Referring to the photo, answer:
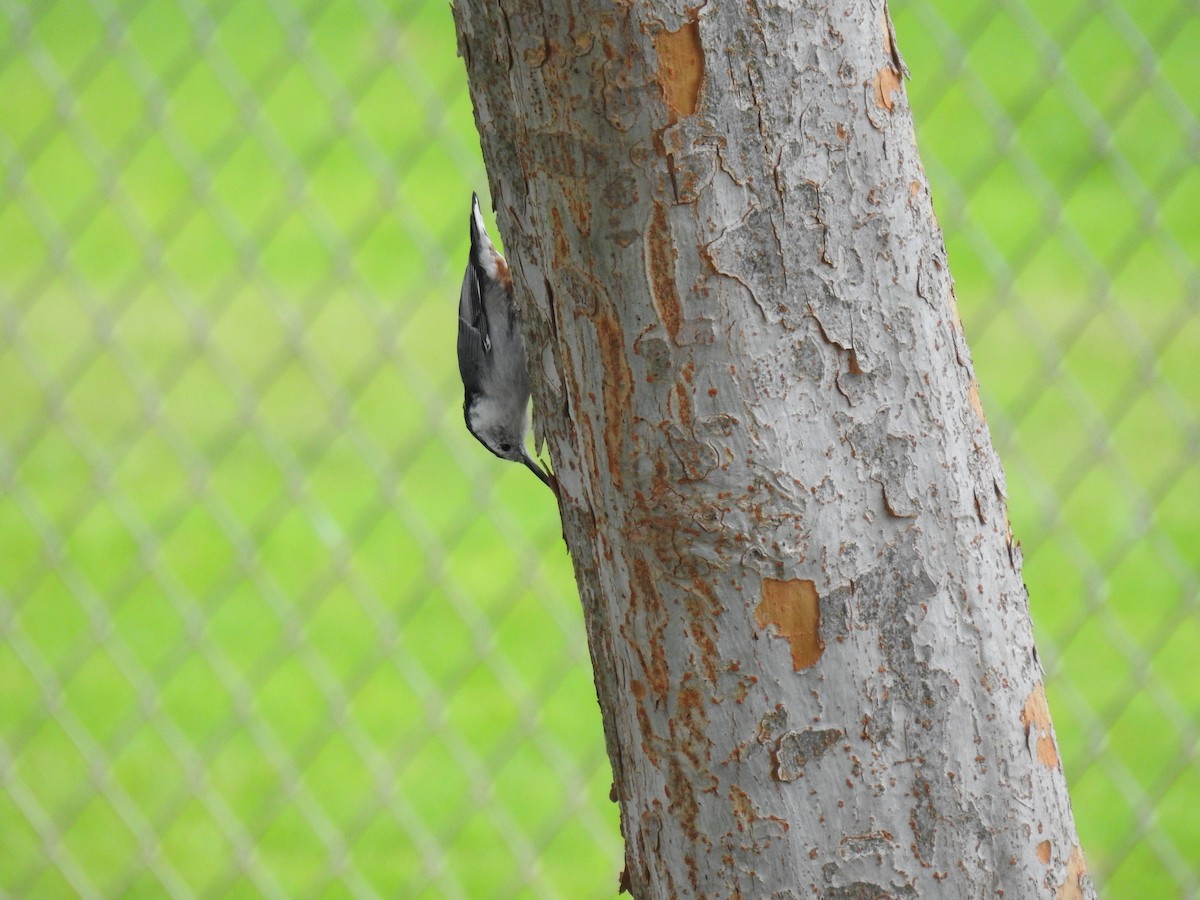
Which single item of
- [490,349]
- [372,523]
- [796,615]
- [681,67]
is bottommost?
[796,615]

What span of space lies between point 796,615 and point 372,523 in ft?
7.00

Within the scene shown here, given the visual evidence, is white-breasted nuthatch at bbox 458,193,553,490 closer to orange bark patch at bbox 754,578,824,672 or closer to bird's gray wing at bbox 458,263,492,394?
bird's gray wing at bbox 458,263,492,394

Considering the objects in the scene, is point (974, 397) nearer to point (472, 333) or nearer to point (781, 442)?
point (781, 442)

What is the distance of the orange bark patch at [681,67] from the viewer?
0.73 m

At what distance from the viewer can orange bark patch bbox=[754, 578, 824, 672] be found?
0.78 m

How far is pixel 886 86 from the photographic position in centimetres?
78

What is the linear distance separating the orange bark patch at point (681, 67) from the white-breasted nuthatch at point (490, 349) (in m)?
0.62

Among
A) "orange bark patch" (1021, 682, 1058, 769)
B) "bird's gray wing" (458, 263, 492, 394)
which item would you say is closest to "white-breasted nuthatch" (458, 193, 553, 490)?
"bird's gray wing" (458, 263, 492, 394)

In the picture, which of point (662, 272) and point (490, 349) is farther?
point (490, 349)

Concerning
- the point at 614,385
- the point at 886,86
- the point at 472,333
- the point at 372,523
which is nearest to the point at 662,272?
the point at 614,385

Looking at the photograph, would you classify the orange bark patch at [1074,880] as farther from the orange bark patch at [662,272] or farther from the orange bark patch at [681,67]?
the orange bark patch at [681,67]

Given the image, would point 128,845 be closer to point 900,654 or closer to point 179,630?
point 179,630

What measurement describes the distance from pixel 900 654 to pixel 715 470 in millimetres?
159

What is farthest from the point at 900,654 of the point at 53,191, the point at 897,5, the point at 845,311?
the point at 53,191
